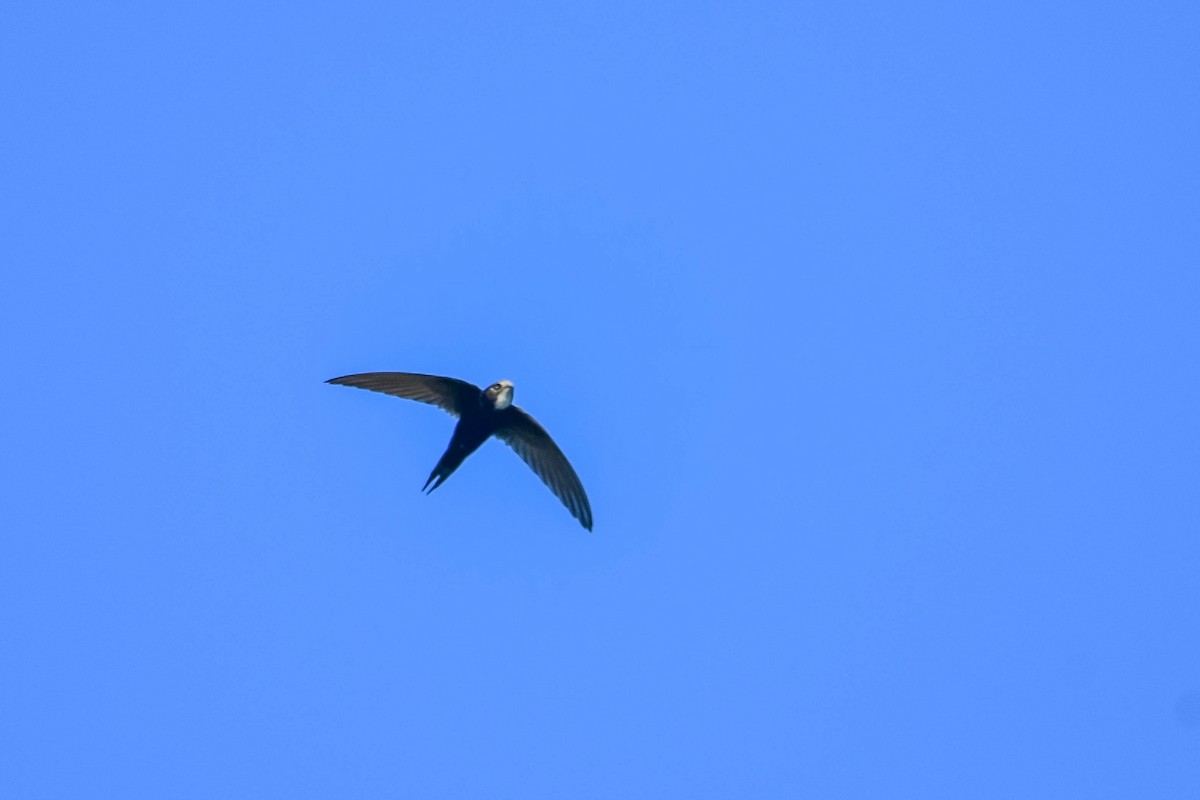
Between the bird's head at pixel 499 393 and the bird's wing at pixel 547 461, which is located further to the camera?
the bird's wing at pixel 547 461

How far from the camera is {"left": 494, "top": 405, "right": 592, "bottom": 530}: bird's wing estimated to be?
15.8 metres

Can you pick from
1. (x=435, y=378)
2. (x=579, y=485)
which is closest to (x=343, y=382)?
(x=435, y=378)

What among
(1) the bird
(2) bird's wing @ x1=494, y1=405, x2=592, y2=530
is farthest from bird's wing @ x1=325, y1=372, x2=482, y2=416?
(2) bird's wing @ x1=494, y1=405, x2=592, y2=530

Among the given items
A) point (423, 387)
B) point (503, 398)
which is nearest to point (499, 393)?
point (503, 398)

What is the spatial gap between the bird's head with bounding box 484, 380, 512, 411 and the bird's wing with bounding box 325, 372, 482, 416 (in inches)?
8.7

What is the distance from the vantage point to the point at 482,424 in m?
15.3

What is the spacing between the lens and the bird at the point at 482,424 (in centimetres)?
1521

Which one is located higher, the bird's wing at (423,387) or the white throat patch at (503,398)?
the bird's wing at (423,387)

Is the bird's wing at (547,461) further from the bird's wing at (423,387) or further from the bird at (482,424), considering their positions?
the bird's wing at (423,387)

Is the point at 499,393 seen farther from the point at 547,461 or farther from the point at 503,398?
the point at 547,461

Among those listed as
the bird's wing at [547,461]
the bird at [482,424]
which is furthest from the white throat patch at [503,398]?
the bird's wing at [547,461]

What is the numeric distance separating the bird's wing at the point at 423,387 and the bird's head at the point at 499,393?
0.73ft

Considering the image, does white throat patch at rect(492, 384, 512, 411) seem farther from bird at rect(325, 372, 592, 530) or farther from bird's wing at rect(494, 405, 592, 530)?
bird's wing at rect(494, 405, 592, 530)

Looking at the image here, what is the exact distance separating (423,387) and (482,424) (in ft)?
1.82
